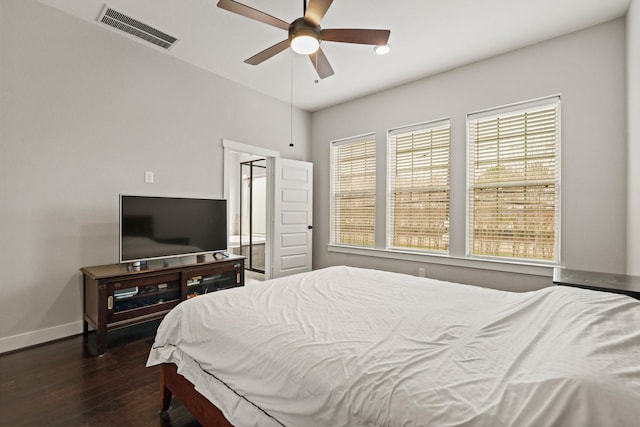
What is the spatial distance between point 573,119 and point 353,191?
2813 mm

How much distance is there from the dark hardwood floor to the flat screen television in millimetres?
870

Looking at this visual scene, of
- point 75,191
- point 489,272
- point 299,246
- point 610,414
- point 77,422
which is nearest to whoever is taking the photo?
point 610,414

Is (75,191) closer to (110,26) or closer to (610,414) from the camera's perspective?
(110,26)

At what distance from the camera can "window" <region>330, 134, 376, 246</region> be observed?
15.5 feet

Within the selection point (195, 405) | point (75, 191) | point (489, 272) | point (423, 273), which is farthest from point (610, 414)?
point (75, 191)

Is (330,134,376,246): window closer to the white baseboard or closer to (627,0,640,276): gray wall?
(627,0,640,276): gray wall

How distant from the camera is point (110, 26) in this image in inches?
121

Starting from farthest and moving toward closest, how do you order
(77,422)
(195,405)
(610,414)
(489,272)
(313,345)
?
(489,272)
(77,422)
(195,405)
(313,345)
(610,414)

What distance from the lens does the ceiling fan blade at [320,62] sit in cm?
252

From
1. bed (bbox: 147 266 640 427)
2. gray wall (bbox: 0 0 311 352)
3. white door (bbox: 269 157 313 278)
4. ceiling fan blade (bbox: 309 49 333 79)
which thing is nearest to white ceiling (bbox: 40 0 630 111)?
gray wall (bbox: 0 0 311 352)

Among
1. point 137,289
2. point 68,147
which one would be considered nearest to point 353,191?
point 137,289

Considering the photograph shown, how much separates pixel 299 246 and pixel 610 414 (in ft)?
14.7

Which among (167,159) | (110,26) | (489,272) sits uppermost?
(110,26)

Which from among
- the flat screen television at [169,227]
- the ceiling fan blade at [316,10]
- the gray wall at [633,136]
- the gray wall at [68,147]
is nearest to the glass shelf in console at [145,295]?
the flat screen television at [169,227]
